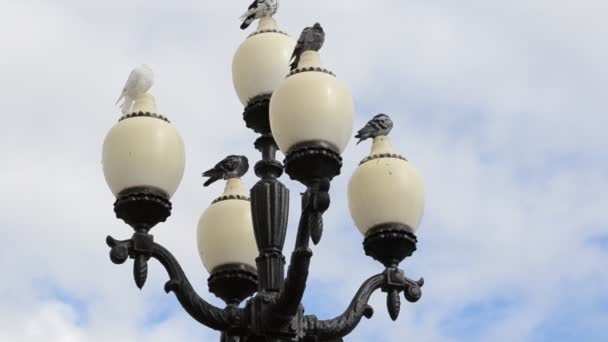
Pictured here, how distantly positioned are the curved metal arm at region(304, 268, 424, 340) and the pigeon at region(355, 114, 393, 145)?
2.69ft

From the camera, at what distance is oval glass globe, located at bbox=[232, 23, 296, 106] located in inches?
278

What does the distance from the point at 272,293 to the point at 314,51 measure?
1168 millimetres

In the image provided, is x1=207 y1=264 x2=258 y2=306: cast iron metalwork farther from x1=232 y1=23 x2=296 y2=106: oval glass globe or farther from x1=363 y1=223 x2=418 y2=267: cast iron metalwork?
x1=232 y1=23 x2=296 y2=106: oval glass globe

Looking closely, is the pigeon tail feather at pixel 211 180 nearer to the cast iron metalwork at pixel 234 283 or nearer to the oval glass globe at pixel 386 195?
the cast iron metalwork at pixel 234 283

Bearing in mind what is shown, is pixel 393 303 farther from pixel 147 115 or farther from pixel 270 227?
pixel 147 115

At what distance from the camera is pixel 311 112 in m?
6.02

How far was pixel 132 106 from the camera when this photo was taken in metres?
6.77

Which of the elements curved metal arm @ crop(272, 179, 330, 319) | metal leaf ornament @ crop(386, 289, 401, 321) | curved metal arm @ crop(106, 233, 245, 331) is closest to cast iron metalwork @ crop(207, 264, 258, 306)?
metal leaf ornament @ crop(386, 289, 401, 321)

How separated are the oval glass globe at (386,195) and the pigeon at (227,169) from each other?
90 cm

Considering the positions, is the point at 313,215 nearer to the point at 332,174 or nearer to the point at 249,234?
the point at 332,174

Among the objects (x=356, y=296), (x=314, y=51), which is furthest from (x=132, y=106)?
(x=356, y=296)

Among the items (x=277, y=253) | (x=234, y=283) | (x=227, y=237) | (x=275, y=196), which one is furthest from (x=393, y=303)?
(x=227, y=237)

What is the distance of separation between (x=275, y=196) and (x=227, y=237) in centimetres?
98

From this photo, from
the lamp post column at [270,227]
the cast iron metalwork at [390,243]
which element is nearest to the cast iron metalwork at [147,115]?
the lamp post column at [270,227]
